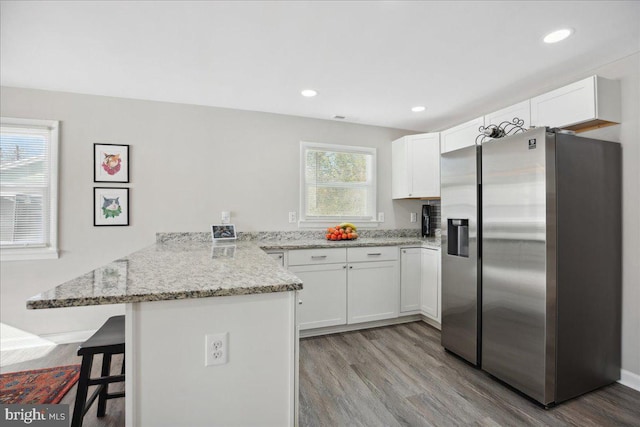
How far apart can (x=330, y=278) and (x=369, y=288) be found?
47 centimetres

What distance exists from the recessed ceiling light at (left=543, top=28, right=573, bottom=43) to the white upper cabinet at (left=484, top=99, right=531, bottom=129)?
26.8 inches

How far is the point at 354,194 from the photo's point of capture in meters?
3.80

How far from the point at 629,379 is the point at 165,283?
3.07m

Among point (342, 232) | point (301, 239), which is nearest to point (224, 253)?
point (301, 239)

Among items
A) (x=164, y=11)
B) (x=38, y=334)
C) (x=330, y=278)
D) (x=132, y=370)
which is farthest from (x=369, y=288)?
(x=38, y=334)

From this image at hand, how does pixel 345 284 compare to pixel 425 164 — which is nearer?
pixel 345 284

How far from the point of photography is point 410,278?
11.0 ft

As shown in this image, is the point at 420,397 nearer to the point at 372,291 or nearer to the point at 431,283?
the point at 372,291

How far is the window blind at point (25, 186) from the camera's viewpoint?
267 cm

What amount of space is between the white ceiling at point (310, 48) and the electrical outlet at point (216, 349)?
1.69 meters

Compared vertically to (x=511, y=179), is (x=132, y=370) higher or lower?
lower

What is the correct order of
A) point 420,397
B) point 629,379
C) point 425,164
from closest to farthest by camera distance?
point 420,397 < point 629,379 < point 425,164

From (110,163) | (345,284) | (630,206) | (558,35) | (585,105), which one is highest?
(558,35)

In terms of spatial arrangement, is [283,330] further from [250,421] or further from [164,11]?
[164,11]
